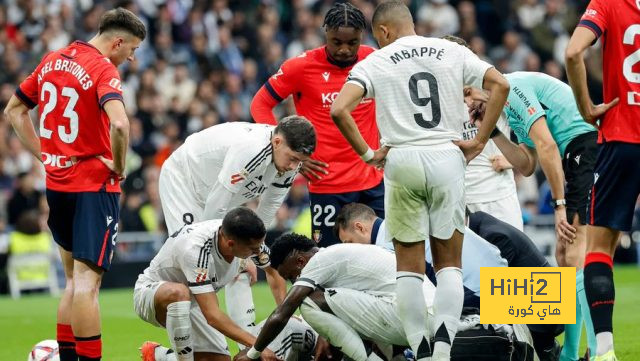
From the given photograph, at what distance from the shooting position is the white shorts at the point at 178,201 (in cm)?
989

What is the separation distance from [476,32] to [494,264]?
56.0 ft

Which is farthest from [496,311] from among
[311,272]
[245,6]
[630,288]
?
[245,6]

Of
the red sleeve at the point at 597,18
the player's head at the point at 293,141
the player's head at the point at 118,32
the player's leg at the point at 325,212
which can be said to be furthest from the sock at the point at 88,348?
the red sleeve at the point at 597,18

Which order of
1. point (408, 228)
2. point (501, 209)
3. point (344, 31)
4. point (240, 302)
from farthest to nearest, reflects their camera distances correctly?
point (501, 209)
point (344, 31)
point (240, 302)
point (408, 228)

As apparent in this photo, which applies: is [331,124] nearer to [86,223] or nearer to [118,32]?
[118,32]

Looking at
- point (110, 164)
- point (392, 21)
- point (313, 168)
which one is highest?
point (392, 21)

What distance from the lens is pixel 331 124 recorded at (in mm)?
10594

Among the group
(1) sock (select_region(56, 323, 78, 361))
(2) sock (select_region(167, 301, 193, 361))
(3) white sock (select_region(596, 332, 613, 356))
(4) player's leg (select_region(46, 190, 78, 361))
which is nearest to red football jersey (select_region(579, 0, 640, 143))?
(3) white sock (select_region(596, 332, 613, 356))

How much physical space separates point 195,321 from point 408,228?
2.04m

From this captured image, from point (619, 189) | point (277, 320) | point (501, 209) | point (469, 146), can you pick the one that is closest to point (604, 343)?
point (619, 189)

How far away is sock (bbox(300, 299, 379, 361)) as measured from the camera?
8.24m

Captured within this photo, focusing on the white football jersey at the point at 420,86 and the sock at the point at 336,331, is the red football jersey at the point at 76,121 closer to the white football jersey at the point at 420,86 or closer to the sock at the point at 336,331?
the sock at the point at 336,331

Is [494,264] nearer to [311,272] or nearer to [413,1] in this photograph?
[311,272]

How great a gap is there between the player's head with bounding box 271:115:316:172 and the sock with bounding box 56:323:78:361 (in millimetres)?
2082
